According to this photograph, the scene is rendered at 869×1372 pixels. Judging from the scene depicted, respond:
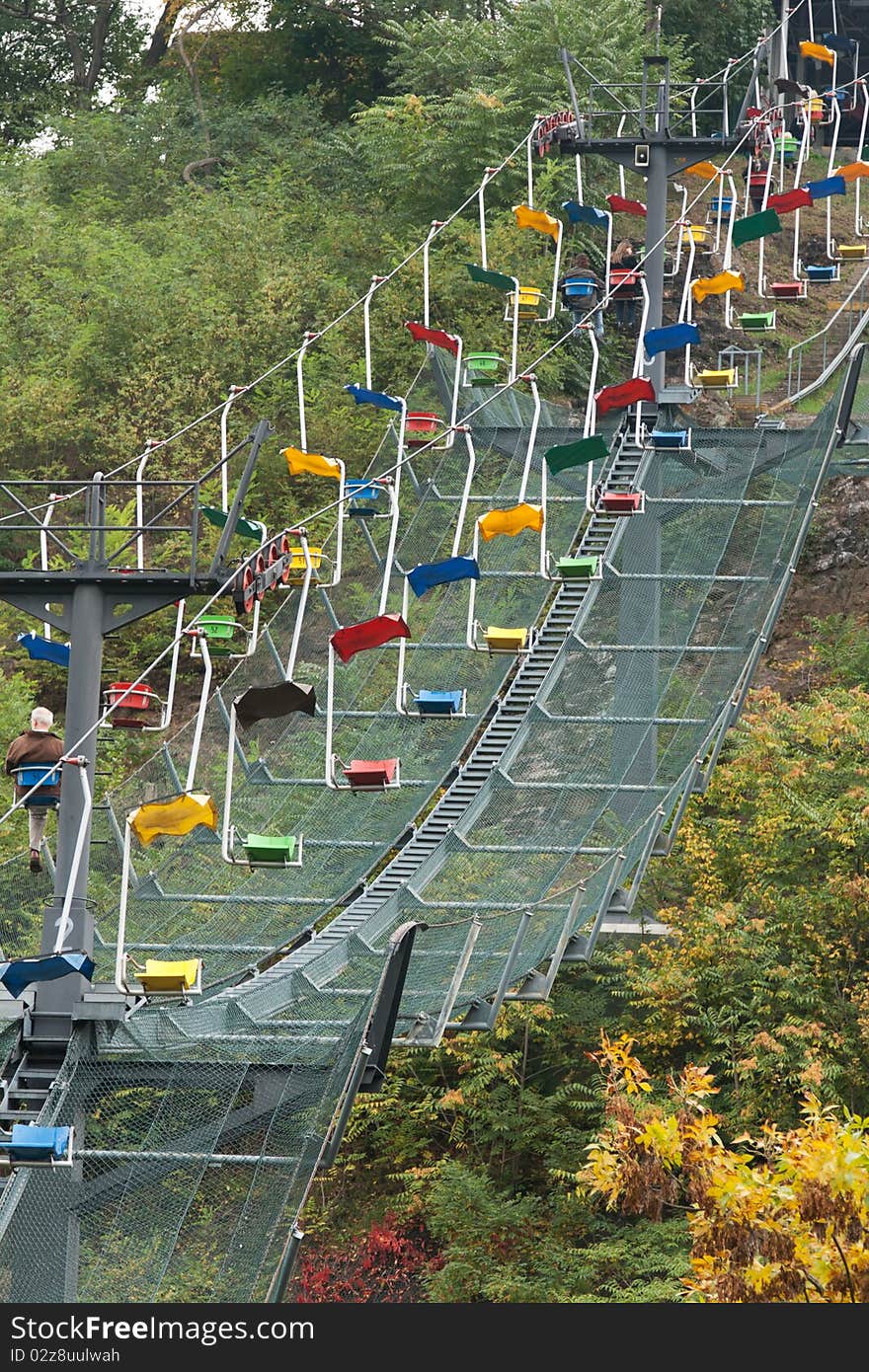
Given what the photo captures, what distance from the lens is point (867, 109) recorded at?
79.2 feet

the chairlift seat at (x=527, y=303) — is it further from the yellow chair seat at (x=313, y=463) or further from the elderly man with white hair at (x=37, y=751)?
the elderly man with white hair at (x=37, y=751)

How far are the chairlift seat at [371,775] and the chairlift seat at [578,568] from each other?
2821mm

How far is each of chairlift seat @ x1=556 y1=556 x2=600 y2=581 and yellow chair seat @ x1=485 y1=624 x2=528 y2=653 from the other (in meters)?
1.08

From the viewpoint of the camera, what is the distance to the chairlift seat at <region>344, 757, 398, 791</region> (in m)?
16.8

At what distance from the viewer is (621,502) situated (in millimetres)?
19922

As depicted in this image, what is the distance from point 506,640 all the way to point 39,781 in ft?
14.6

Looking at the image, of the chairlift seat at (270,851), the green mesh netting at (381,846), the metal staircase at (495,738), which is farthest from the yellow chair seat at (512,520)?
the chairlift seat at (270,851)

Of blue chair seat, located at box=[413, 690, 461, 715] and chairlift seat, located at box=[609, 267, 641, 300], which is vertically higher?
chairlift seat, located at box=[609, 267, 641, 300]

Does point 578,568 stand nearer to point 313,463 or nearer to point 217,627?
point 313,463

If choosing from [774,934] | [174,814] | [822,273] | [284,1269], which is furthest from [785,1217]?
[822,273]

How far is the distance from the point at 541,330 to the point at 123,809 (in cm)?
1323

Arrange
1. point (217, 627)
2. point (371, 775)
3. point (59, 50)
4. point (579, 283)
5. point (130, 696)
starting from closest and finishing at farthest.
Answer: point (130, 696) < point (371, 775) < point (217, 627) < point (579, 283) < point (59, 50)

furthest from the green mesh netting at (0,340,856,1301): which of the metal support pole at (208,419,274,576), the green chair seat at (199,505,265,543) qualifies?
the metal support pole at (208,419,274,576)

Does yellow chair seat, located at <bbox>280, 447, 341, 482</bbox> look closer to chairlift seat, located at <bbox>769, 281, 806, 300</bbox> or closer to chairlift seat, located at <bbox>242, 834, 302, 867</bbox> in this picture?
chairlift seat, located at <bbox>242, 834, 302, 867</bbox>
